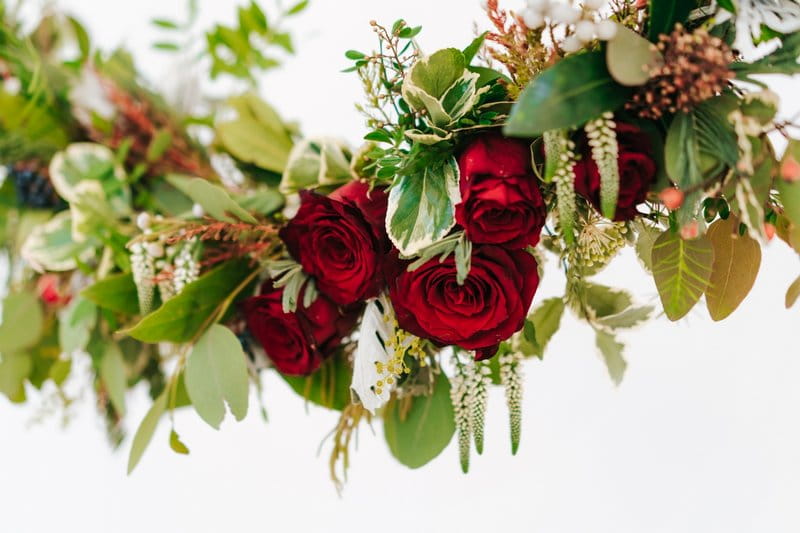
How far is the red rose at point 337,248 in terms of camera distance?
0.54m

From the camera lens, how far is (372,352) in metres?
0.55

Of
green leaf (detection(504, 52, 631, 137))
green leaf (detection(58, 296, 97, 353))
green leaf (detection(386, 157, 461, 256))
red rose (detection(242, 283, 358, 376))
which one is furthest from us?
green leaf (detection(58, 296, 97, 353))

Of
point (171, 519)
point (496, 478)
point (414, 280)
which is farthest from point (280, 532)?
point (414, 280)

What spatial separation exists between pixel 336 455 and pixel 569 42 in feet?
1.43

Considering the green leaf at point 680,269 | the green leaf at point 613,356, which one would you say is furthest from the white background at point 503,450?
the green leaf at point 680,269

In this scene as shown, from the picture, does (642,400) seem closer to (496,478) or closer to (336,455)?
(496,478)

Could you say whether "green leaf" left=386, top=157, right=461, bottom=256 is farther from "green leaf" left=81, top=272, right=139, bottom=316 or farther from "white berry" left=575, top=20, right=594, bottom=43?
"green leaf" left=81, top=272, right=139, bottom=316

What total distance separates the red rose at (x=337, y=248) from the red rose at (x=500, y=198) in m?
0.09

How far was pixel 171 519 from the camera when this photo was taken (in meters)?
0.98

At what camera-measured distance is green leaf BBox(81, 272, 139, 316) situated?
2.17ft

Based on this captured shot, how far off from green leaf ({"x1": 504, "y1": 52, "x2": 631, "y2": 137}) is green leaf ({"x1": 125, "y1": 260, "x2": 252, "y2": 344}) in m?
0.36

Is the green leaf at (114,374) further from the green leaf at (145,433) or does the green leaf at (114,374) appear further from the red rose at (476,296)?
the red rose at (476,296)

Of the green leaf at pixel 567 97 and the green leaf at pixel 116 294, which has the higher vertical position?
the green leaf at pixel 567 97

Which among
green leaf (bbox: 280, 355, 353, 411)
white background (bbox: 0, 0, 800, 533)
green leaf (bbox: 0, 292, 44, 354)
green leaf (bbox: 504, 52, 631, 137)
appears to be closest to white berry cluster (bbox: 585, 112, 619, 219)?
green leaf (bbox: 504, 52, 631, 137)
